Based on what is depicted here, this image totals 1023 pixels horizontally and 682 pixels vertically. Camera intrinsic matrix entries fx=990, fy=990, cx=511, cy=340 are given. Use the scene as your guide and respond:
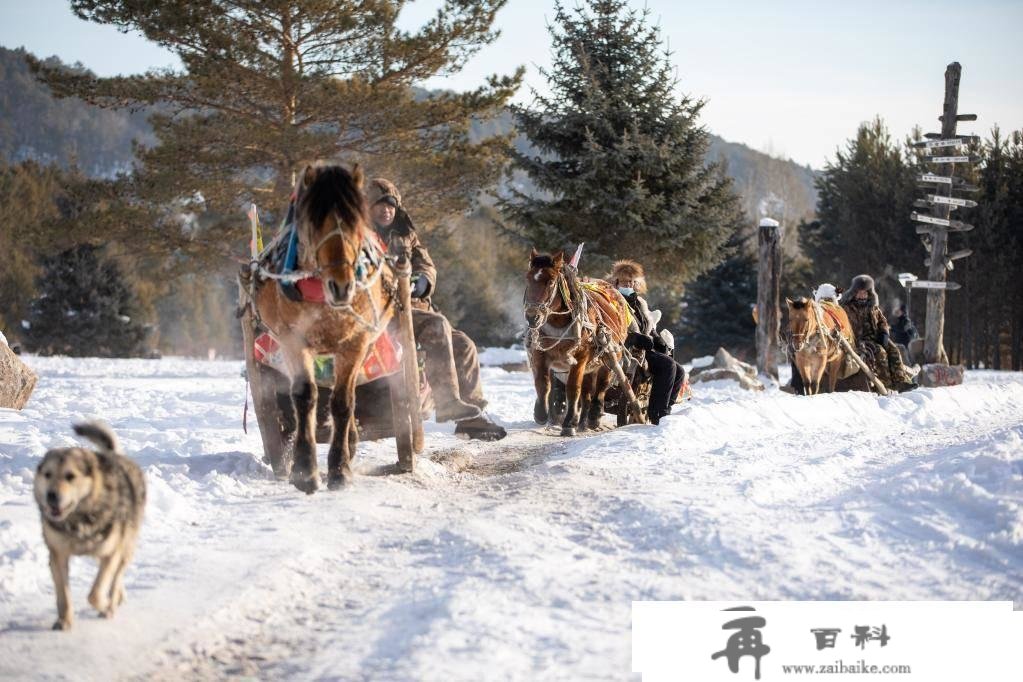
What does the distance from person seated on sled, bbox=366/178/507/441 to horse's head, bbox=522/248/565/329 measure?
41.2 inches

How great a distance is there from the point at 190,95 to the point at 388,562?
19287 millimetres

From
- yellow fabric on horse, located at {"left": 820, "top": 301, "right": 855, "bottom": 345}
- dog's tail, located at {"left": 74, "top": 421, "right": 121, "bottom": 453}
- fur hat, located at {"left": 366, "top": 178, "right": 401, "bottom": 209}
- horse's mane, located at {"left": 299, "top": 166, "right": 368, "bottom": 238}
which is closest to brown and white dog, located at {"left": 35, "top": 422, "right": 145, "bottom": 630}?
dog's tail, located at {"left": 74, "top": 421, "right": 121, "bottom": 453}

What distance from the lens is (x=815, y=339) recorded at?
1483cm

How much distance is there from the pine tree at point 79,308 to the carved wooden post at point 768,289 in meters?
30.1

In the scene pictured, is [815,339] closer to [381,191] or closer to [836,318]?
[836,318]

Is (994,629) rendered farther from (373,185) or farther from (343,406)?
(373,185)

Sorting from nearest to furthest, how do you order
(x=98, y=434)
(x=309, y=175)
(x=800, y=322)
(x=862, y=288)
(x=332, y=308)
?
(x=98, y=434) < (x=309, y=175) < (x=332, y=308) < (x=800, y=322) < (x=862, y=288)

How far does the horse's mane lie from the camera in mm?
6598

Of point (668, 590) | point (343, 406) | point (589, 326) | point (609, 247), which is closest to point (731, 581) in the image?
point (668, 590)

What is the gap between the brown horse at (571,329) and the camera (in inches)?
434

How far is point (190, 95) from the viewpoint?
22.1 meters

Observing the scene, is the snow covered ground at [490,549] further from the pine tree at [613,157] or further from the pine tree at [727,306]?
the pine tree at [727,306]

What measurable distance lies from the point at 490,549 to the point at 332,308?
7.99 feet

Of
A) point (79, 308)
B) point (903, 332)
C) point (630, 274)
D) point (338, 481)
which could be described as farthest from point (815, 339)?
point (79, 308)
